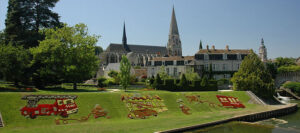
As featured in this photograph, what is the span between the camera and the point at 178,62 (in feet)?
218

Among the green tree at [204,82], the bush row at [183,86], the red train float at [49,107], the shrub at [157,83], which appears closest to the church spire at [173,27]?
the green tree at [204,82]

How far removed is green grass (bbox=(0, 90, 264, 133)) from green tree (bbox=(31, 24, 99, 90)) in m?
13.8

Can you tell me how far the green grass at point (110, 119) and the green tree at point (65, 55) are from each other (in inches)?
542

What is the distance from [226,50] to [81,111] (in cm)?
5195

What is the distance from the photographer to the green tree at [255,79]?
38.9 meters

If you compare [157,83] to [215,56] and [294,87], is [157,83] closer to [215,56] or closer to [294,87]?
[215,56]

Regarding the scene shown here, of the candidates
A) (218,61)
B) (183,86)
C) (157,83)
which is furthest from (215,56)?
(157,83)

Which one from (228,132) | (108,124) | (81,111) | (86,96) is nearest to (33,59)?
(86,96)

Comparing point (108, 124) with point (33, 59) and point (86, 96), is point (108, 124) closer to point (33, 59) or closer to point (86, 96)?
point (86, 96)

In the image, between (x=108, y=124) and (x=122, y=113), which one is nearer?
(x=108, y=124)

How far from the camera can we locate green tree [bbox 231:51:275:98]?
38.9m

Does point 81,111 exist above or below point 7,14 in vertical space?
below

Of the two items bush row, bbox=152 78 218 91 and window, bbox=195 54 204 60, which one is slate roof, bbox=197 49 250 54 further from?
bush row, bbox=152 78 218 91

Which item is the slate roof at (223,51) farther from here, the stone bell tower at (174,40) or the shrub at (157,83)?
the stone bell tower at (174,40)
